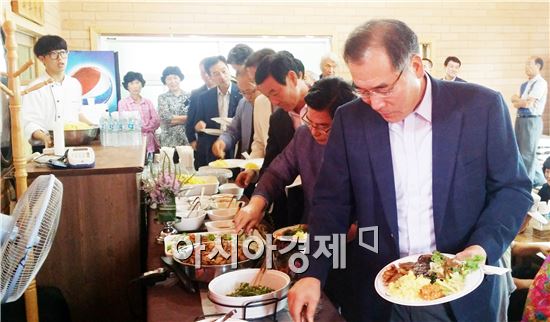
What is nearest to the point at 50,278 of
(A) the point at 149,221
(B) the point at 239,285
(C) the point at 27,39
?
(A) the point at 149,221

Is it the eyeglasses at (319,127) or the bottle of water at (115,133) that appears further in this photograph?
the bottle of water at (115,133)

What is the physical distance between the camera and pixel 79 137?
2510 millimetres

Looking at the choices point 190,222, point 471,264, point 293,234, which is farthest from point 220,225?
point 471,264

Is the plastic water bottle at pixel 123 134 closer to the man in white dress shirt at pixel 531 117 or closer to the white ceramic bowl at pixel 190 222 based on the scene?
the white ceramic bowl at pixel 190 222

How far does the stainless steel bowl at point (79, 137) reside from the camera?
2473 mm

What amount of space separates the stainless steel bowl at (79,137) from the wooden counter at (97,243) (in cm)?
54

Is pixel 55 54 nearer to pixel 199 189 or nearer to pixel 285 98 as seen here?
pixel 199 189

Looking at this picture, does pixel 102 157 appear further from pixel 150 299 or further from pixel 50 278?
pixel 150 299

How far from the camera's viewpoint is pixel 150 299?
132cm

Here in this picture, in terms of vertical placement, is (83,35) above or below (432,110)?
above

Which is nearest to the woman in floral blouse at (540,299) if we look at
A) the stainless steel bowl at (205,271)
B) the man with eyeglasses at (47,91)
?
the stainless steel bowl at (205,271)

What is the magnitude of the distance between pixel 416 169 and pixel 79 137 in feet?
5.86

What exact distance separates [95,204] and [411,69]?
4.09 ft

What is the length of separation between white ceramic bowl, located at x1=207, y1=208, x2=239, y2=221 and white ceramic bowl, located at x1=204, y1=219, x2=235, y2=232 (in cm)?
10
